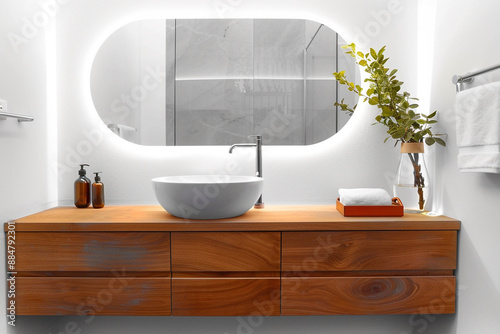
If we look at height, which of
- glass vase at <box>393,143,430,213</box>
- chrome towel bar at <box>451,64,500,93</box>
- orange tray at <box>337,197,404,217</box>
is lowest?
orange tray at <box>337,197,404,217</box>

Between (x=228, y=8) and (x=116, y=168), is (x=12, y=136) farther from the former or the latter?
(x=228, y=8)

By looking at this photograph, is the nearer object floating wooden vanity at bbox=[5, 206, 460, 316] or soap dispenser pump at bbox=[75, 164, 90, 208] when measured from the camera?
floating wooden vanity at bbox=[5, 206, 460, 316]


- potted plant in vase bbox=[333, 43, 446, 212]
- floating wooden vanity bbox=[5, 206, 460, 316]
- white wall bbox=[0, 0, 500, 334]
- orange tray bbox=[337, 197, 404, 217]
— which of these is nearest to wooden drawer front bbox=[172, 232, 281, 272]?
floating wooden vanity bbox=[5, 206, 460, 316]

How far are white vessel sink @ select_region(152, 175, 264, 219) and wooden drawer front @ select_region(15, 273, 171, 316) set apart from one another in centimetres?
29

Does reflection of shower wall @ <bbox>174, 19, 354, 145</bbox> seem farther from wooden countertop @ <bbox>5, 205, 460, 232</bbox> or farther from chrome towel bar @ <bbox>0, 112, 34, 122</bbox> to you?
chrome towel bar @ <bbox>0, 112, 34, 122</bbox>

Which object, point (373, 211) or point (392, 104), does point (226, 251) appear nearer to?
point (373, 211)

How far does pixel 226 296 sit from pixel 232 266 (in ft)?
0.40

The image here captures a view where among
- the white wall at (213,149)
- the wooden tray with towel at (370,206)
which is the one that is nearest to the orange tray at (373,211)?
the wooden tray with towel at (370,206)

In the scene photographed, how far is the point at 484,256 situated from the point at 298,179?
2.87ft

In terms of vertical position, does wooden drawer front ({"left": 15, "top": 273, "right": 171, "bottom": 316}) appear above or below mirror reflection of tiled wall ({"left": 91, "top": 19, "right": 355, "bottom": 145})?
below

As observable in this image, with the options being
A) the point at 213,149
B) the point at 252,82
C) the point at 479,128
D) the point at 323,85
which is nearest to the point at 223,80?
the point at 252,82

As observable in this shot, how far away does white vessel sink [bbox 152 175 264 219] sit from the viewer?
1394mm

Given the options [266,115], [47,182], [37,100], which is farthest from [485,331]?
[37,100]

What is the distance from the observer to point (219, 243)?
1.43m
